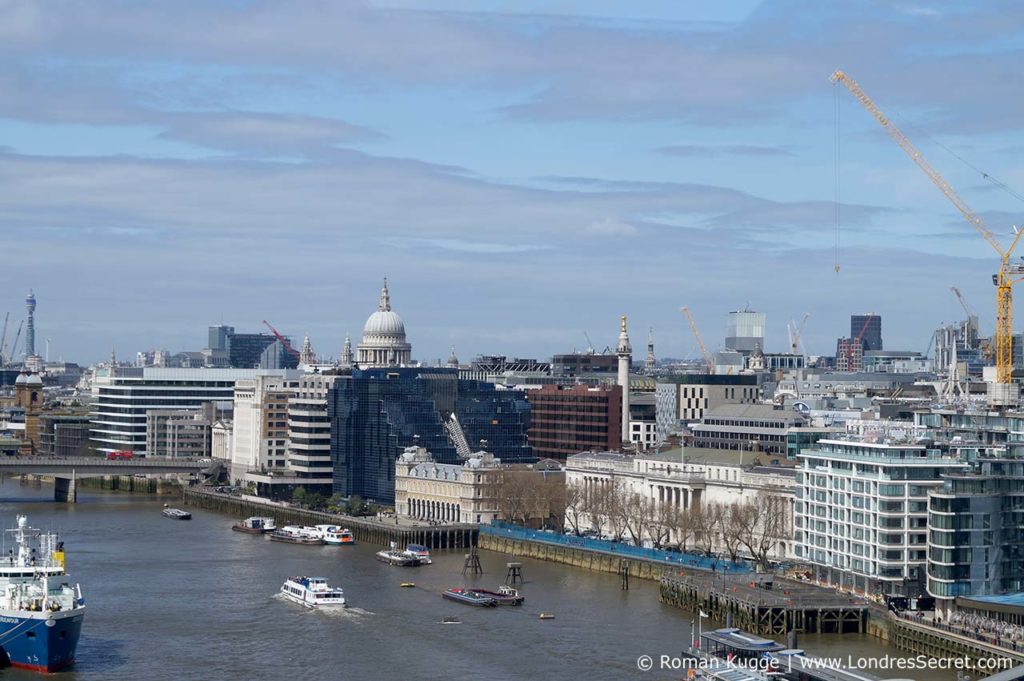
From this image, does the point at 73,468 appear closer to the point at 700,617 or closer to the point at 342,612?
the point at 342,612

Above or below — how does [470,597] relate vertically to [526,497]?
below

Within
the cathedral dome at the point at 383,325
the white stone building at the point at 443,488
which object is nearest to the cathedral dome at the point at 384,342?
the cathedral dome at the point at 383,325

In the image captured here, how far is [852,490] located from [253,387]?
74.9 meters

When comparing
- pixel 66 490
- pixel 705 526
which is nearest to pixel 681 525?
pixel 705 526

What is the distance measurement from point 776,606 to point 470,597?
13.5 metres

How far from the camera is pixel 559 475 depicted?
104 metres

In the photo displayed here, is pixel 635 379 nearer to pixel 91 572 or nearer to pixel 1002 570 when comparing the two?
pixel 91 572

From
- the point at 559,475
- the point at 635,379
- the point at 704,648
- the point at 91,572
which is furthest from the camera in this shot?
the point at 635,379

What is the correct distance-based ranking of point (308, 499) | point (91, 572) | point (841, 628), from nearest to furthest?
1. point (841, 628)
2. point (91, 572)
3. point (308, 499)

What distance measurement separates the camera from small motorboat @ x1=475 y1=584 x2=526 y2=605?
7175 cm

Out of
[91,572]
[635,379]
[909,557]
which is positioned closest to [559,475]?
[91,572]

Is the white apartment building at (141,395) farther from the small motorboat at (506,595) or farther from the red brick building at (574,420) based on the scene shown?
the small motorboat at (506,595)

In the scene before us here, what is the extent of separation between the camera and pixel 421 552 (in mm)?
88188

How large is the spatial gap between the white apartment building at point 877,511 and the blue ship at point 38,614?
27.5 m
